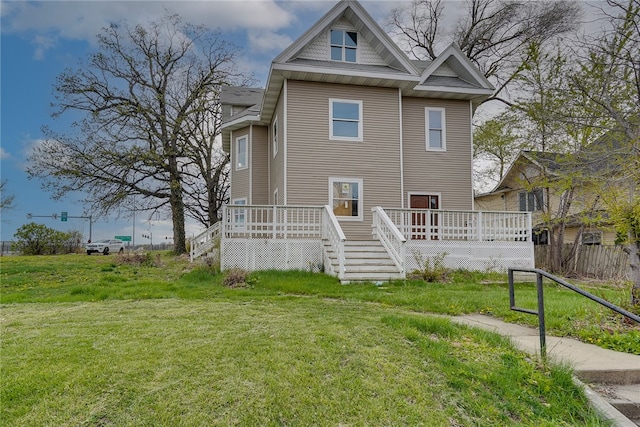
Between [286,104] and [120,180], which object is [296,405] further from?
[120,180]

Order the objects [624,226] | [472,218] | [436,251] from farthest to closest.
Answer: [472,218] → [436,251] → [624,226]

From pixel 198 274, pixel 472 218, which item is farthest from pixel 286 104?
pixel 472 218

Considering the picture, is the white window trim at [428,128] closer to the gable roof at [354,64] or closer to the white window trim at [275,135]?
the gable roof at [354,64]

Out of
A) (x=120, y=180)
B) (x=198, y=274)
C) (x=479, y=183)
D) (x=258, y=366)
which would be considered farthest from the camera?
(x=479, y=183)

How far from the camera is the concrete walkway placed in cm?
335

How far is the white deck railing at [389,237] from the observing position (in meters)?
10.4

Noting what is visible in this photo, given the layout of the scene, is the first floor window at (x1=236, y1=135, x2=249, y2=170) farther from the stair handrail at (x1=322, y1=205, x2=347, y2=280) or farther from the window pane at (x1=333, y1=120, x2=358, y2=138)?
the stair handrail at (x1=322, y1=205, x2=347, y2=280)

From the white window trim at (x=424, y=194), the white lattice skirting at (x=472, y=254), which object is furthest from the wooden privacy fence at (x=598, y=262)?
the white window trim at (x=424, y=194)

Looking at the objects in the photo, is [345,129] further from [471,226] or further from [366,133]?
[471,226]

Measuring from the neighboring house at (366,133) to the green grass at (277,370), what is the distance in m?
6.37

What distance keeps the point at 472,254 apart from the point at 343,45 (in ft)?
27.8

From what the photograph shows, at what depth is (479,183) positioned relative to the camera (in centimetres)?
2658

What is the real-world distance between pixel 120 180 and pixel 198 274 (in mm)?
14163

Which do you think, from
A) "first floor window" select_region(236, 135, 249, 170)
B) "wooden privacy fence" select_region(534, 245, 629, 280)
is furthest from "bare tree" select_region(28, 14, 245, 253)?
"wooden privacy fence" select_region(534, 245, 629, 280)
